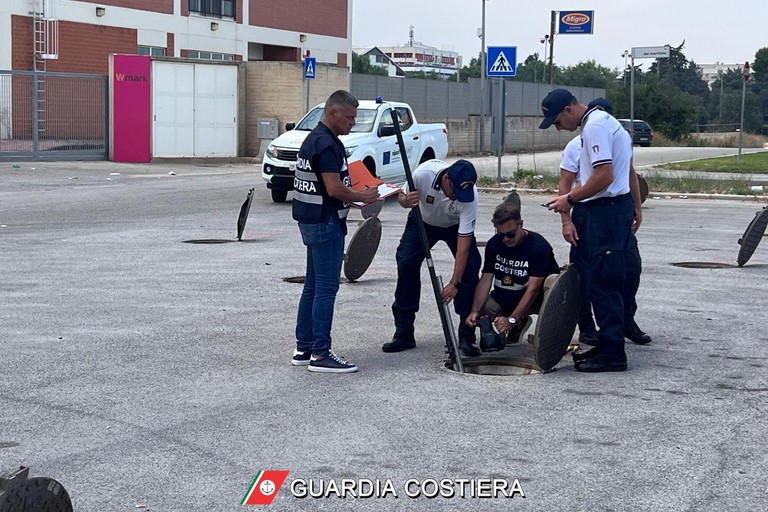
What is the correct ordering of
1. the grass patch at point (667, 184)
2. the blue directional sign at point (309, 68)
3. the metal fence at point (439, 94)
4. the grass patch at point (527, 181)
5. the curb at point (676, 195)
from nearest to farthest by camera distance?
the curb at point (676, 195)
the grass patch at point (667, 184)
the grass patch at point (527, 181)
the blue directional sign at point (309, 68)
the metal fence at point (439, 94)

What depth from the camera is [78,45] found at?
41.1 metres

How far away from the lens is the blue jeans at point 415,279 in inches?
325

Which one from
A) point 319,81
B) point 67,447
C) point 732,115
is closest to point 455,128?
point 319,81

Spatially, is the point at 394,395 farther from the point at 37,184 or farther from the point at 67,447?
the point at 37,184

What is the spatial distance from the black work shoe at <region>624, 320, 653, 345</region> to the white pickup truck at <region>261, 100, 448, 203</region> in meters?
11.3

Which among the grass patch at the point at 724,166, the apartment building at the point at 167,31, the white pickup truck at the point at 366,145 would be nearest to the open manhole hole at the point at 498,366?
the white pickup truck at the point at 366,145

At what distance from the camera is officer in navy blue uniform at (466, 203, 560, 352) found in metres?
8.04

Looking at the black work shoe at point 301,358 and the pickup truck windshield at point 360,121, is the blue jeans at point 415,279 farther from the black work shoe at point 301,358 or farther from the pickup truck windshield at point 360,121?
the pickup truck windshield at point 360,121

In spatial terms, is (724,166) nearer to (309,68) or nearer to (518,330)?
(309,68)

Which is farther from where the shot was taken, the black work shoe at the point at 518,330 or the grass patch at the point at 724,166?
the grass patch at the point at 724,166

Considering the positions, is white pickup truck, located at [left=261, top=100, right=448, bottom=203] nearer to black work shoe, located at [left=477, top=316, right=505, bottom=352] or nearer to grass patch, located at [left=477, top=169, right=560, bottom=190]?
grass patch, located at [left=477, top=169, right=560, bottom=190]

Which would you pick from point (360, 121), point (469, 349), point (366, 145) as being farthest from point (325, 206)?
point (360, 121)

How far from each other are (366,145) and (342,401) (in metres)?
14.5

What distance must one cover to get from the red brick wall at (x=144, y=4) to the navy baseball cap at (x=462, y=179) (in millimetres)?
36214
